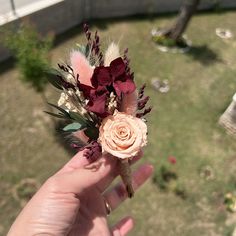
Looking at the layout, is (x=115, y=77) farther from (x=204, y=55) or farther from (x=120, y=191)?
(x=204, y=55)

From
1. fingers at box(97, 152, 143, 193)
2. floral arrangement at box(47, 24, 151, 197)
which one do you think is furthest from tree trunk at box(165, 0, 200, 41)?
floral arrangement at box(47, 24, 151, 197)

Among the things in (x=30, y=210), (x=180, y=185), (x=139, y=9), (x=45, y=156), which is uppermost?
(x=30, y=210)

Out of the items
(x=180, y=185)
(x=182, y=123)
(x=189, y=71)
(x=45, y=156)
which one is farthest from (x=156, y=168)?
(x=189, y=71)

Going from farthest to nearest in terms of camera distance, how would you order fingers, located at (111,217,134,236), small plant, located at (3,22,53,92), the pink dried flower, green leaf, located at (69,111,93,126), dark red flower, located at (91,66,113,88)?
the pink dried flower, small plant, located at (3,22,53,92), fingers, located at (111,217,134,236), green leaf, located at (69,111,93,126), dark red flower, located at (91,66,113,88)

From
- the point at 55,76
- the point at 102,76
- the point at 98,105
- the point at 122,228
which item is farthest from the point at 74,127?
the point at 122,228

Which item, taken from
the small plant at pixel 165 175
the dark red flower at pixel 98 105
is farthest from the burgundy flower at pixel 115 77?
the small plant at pixel 165 175

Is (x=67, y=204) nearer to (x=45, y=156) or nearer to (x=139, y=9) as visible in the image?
(x=45, y=156)

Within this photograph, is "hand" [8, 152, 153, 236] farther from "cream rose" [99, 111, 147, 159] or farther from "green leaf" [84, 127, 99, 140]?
"cream rose" [99, 111, 147, 159]
